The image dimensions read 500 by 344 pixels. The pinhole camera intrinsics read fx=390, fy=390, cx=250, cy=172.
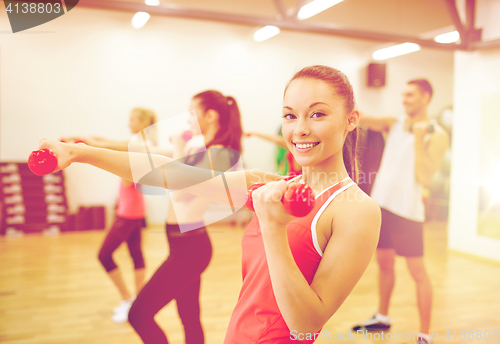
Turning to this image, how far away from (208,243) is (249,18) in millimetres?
2675

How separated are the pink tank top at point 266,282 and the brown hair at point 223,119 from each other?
2.94 ft

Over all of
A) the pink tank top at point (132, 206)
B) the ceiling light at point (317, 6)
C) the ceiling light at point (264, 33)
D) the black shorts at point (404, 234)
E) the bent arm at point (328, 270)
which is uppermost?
the ceiling light at point (264, 33)

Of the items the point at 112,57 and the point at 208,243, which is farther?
the point at 112,57

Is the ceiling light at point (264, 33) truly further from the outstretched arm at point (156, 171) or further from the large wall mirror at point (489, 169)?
the outstretched arm at point (156, 171)

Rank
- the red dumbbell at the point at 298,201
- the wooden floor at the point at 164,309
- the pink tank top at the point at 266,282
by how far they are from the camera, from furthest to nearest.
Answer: the wooden floor at the point at 164,309 < the pink tank top at the point at 266,282 < the red dumbbell at the point at 298,201

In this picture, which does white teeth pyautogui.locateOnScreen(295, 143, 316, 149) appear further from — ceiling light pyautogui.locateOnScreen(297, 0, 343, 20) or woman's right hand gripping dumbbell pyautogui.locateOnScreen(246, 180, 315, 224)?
ceiling light pyautogui.locateOnScreen(297, 0, 343, 20)

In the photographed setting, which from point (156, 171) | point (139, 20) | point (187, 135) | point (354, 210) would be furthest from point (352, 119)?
point (139, 20)

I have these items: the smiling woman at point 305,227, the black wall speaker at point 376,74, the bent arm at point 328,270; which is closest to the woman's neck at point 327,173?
the smiling woman at point 305,227

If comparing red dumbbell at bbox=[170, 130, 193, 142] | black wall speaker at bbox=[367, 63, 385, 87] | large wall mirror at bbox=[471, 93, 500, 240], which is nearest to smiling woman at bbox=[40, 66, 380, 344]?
red dumbbell at bbox=[170, 130, 193, 142]

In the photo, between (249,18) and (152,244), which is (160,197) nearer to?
(152,244)

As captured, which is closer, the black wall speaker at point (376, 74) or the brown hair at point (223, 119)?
the brown hair at point (223, 119)

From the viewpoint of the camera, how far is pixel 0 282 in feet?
11.7

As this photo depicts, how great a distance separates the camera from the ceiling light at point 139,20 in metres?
5.93

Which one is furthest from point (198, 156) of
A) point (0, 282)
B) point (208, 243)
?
point (0, 282)
